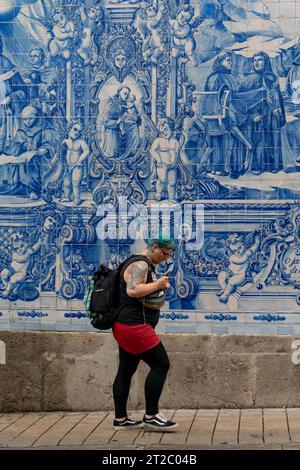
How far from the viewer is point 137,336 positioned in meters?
9.42

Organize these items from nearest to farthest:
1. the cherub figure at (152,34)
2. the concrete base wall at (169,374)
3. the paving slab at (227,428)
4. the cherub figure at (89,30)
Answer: the paving slab at (227,428)
the concrete base wall at (169,374)
the cherub figure at (152,34)
the cherub figure at (89,30)

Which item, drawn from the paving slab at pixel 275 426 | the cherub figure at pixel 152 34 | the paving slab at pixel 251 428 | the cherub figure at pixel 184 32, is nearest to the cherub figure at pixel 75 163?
the cherub figure at pixel 152 34

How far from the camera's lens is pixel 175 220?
10609 mm

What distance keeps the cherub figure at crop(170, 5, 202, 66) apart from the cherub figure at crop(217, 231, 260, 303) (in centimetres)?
173

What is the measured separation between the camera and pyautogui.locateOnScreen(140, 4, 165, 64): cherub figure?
420 inches

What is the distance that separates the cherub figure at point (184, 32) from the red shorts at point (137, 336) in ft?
8.78

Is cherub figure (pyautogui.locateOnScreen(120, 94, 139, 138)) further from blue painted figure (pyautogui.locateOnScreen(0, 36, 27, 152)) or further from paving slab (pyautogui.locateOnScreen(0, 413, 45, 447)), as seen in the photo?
paving slab (pyautogui.locateOnScreen(0, 413, 45, 447))

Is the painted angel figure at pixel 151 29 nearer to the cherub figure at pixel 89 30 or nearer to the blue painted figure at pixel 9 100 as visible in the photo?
the cherub figure at pixel 89 30

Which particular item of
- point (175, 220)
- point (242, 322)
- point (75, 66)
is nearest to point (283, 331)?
point (242, 322)

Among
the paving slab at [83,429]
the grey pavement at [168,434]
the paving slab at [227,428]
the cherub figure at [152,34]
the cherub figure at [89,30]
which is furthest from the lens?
the cherub figure at [89,30]

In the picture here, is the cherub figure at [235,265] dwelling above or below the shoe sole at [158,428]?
above

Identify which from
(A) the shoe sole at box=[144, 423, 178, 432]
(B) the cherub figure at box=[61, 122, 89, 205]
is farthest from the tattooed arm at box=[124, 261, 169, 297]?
(B) the cherub figure at box=[61, 122, 89, 205]

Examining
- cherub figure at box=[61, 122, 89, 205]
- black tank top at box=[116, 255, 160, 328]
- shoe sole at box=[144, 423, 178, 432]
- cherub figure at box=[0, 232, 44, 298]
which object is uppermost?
cherub figure at box=[61, 122, 89, 205]

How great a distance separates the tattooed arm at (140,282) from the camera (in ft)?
30.6
